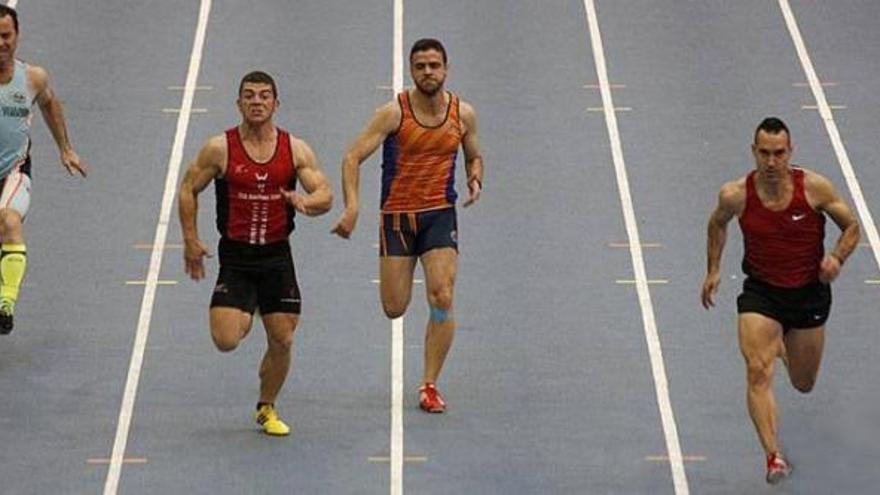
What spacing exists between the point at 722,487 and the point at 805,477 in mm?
385

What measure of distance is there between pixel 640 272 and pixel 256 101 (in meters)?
3.22

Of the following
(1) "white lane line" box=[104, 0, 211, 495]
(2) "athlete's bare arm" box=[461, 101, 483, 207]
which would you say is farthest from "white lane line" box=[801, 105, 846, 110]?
(2) "athlete's bare arm" box=[461, 101, 483, 207]

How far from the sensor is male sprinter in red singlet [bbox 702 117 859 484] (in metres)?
11.9

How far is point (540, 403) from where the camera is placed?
13156mm

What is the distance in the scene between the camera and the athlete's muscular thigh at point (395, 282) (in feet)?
42.6

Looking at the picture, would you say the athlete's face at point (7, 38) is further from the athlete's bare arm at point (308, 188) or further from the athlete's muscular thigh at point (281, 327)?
the athlete's muscular thigh at point (281, 327)

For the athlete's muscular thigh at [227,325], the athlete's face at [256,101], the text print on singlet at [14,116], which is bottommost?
the athlete's muscular thigh at [227,325]

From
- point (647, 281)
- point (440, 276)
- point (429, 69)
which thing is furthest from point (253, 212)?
point (647, 281)

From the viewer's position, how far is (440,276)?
12.9 meters

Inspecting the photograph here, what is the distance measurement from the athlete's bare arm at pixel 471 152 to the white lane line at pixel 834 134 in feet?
9.45

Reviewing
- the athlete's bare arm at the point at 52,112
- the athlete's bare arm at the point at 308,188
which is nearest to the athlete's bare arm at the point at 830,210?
the athlete's bare arm at the point at 308,188

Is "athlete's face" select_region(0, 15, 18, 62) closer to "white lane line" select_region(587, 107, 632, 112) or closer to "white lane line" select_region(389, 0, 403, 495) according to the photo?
"white lane line" select_region(389, 0, 403, 495)


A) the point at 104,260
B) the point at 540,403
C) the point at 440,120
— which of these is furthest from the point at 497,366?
the point at 104,260

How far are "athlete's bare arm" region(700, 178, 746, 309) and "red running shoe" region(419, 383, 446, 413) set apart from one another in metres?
1.60
